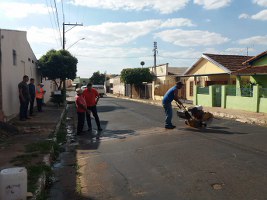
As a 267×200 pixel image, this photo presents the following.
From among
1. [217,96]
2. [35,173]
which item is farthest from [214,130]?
[217,96]

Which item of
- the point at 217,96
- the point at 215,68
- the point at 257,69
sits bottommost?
the point at 217,96

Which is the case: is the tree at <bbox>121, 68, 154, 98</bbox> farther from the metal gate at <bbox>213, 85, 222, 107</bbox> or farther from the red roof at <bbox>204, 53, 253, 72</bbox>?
the metal gate at <bbox>213, 85, 222, 107</bbox>

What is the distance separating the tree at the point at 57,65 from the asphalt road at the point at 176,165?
52.6 ft

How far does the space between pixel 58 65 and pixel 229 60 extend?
13.6 metres

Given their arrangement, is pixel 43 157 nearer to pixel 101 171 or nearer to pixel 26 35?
pixel 101 171

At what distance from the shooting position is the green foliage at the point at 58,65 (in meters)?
25.9

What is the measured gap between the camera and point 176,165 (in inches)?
269

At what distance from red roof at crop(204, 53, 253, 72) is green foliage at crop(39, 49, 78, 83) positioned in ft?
36.8

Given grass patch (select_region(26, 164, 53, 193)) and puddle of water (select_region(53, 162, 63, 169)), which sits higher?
grass patch (select_region(26, 164, 53, 193))

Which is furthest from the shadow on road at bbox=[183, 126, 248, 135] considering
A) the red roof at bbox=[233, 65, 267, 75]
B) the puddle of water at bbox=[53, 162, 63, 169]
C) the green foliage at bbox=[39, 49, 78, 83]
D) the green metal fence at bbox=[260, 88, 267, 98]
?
the green foliage at bbox=[39, 49, 78, 83]

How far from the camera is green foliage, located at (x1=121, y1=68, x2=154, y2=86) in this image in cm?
4294

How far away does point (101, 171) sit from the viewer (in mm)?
6855

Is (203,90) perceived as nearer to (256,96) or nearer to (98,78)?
(256,96)

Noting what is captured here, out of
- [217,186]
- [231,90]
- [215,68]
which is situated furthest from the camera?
[215,68]
